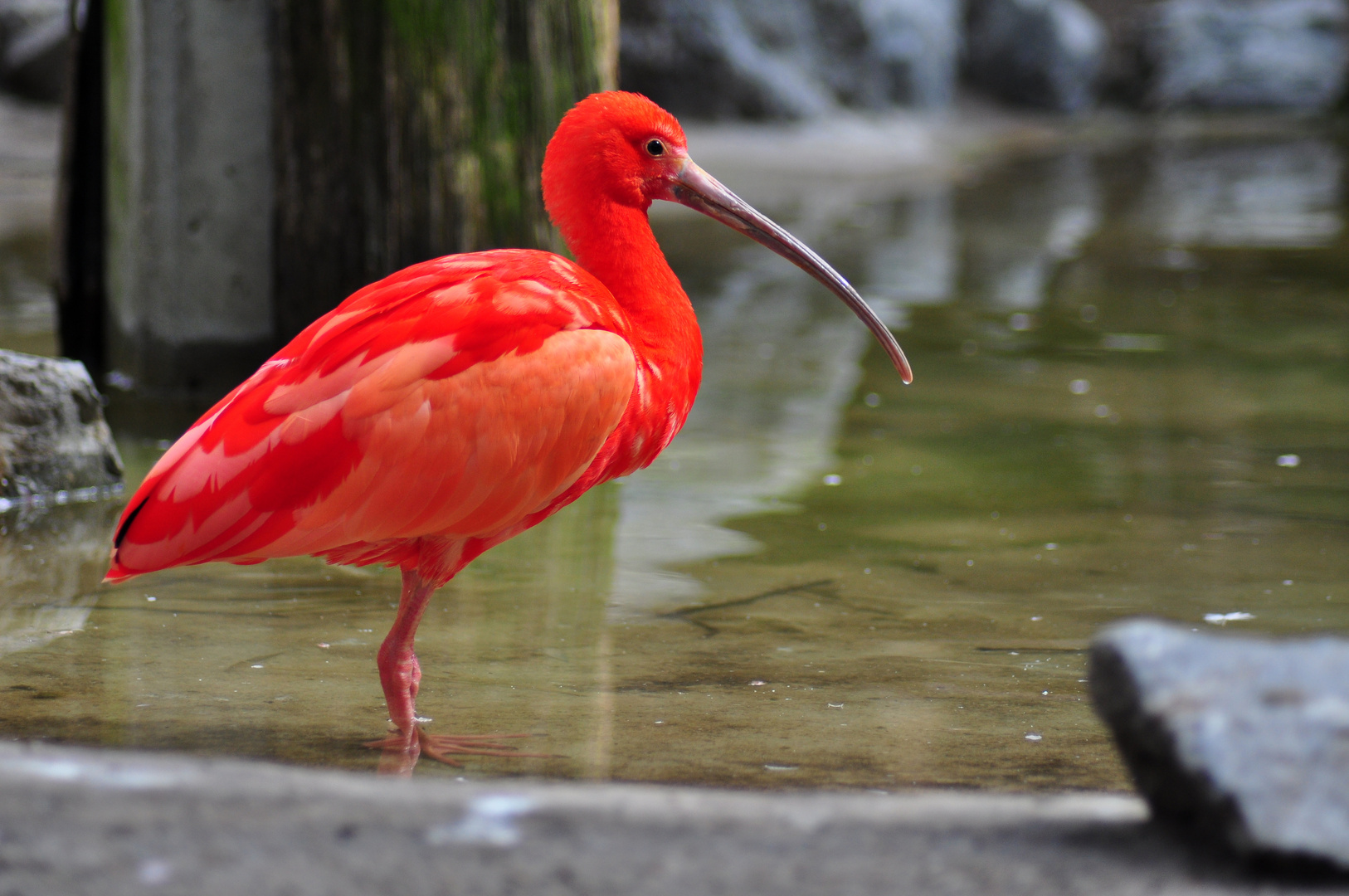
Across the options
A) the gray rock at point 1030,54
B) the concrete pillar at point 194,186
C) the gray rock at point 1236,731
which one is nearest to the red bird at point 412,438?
the gray rock at point 1236,731

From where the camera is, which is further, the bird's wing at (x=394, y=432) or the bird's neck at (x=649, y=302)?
the bird's neck at (x=649, y=302)

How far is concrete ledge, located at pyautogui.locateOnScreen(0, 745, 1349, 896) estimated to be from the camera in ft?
5.34

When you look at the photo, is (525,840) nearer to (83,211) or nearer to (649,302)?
(649,302)

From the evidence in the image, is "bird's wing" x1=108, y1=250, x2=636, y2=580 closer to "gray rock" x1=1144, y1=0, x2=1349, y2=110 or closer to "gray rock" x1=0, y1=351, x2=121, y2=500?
"gray rock" x1=0, y1=351, x2=121, y2=500

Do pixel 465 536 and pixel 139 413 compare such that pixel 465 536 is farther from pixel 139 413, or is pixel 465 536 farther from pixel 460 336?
pixel 139 413

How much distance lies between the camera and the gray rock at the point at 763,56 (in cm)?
1438

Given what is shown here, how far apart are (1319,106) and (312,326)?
19503mm

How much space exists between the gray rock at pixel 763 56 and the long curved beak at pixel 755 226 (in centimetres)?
1115

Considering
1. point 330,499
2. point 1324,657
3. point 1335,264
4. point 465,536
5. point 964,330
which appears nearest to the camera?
point 1324,657

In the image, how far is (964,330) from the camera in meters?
6.66

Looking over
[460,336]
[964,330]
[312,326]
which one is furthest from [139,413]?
[964,330]

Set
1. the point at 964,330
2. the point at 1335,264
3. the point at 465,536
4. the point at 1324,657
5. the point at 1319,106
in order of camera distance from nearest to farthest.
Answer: the point at 1324,657 < the point at 465,536 < the point at 964,330 < the point at 1335,264 < the point at 1319,106

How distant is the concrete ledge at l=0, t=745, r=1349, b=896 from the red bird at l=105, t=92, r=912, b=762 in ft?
2.86

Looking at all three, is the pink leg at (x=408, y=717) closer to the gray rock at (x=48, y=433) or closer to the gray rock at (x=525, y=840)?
the gray rock at (x=525, y=840)
